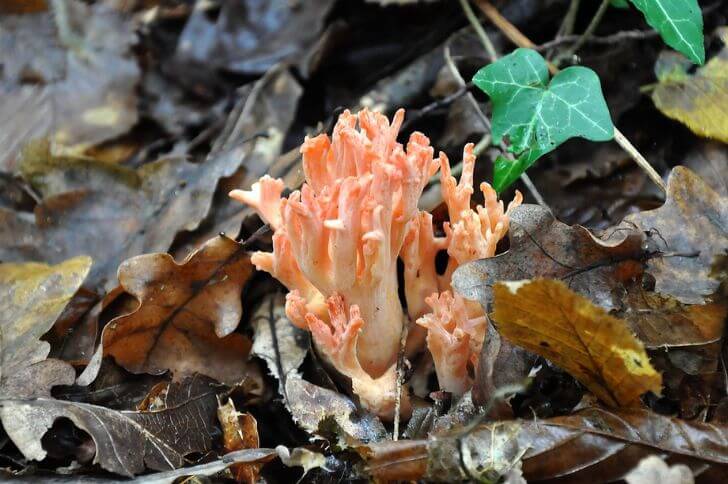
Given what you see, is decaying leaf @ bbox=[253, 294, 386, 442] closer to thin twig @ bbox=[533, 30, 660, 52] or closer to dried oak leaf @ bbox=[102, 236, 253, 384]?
dried oak leaf @ bbox=[102, 236, 253, 384]

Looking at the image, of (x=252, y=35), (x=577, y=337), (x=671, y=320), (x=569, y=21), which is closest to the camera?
(x=577, y=337)

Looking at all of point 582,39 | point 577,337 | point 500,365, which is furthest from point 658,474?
point 582,39

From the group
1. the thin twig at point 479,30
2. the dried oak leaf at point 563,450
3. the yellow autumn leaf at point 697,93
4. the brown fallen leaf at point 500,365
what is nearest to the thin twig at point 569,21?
the thin twig at point 479,30

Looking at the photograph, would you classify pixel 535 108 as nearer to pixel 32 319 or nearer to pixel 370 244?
pixel 370 244

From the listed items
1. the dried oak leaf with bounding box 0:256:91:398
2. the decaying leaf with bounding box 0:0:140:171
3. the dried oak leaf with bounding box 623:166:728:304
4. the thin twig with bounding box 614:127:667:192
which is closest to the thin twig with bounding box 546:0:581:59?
the thin twig with bounding box 614:127:667:192

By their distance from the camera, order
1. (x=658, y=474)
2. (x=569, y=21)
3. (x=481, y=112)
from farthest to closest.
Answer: (x=569, y=21)
(x=481, y=112)
(x=658, y=474)

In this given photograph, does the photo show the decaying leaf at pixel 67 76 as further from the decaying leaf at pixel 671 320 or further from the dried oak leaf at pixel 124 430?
the decaying leaf at pixel 671 320

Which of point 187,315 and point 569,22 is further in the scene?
point 569,22
